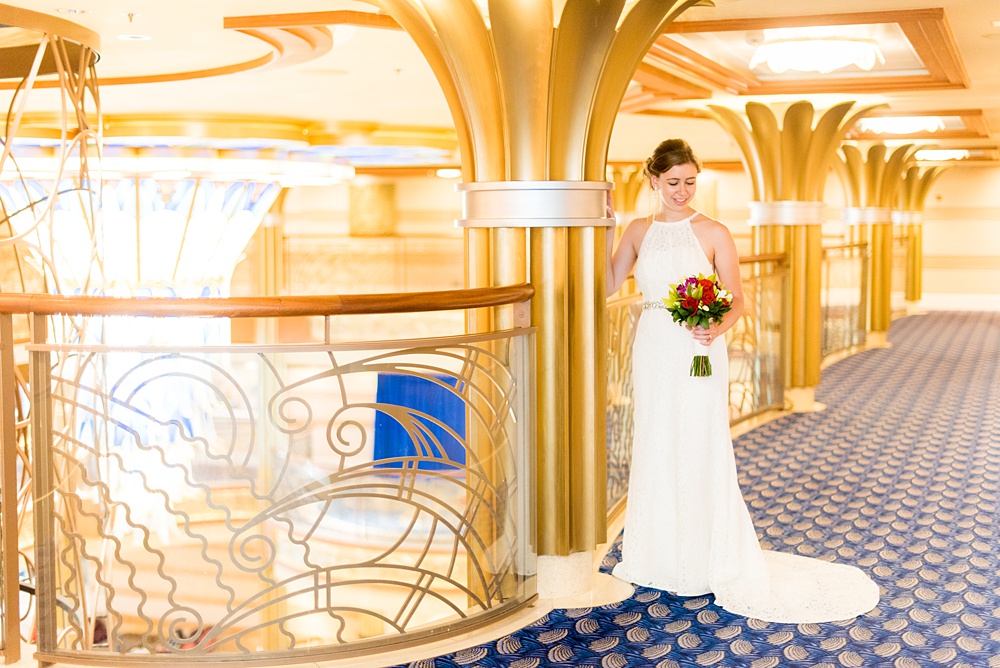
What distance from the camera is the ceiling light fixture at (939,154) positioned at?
1676 centimetres

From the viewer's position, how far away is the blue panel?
3.91 m

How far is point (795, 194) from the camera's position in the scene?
30.4ft

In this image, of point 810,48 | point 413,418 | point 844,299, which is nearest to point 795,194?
point 810,48

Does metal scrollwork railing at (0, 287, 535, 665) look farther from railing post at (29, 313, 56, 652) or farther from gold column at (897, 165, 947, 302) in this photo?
gold column at (897, 165, 947, 302)

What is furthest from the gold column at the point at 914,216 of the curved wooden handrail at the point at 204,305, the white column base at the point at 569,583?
the curved wooden handrail at the point at 204,305

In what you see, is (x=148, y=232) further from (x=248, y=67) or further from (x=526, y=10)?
(x=526, y=10)

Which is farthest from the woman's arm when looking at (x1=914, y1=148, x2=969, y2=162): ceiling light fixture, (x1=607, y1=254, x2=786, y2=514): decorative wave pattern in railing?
(x1=914, y1=148, x2=969, y2=162): ceiling light fixture

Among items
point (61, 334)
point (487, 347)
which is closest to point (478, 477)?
point (487, 347)

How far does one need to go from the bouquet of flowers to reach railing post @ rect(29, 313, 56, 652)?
92.9 inches

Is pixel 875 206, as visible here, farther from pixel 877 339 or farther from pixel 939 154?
pixel 939 154

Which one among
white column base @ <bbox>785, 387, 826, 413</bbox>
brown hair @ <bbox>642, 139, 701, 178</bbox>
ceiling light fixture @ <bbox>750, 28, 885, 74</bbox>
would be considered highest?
ceiling light fixture @ <bbox>750, 28, 885, 74</bbox>

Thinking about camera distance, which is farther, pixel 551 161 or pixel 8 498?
pixel 551 161

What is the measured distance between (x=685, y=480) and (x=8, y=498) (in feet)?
8.50

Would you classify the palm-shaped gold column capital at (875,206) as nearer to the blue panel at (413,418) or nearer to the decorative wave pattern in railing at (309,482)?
the decorative wave pattern in railing at (309,482)
